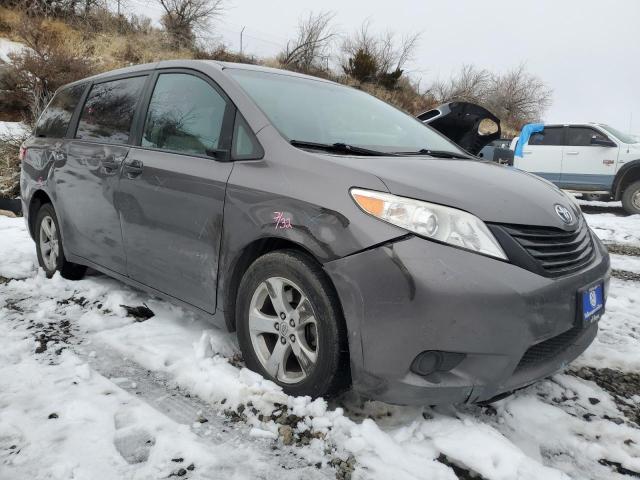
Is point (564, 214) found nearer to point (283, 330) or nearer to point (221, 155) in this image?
point (283, 330)

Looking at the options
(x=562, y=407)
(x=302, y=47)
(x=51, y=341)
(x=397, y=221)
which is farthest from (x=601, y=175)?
(x=302, y=47)

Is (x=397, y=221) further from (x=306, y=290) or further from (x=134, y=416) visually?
(x=134, y=416)

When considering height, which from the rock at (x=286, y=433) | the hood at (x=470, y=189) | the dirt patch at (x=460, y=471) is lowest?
the rock at (x=286, y=433)

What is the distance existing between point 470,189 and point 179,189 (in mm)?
1495

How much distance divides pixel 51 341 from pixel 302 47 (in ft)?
79.9

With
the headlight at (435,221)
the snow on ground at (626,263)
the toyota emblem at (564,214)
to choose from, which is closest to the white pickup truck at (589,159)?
the snow on ground at (626,263)

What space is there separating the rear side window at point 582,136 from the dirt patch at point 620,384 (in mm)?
8705

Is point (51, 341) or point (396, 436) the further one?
point (51, 341)

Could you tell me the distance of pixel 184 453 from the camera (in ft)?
5.95

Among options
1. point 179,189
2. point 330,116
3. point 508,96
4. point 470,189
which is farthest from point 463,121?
point 508,96

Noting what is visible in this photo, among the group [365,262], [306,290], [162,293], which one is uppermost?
[365,262]

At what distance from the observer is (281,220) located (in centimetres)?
210

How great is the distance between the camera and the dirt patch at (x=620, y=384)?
2.26m

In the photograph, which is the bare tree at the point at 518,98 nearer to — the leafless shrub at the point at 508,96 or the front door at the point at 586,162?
the leafless shrub at the point at 508,96
